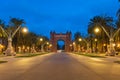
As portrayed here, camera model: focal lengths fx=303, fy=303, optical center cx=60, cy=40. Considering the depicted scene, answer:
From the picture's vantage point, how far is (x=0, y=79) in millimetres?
14562

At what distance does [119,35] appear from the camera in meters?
73.0

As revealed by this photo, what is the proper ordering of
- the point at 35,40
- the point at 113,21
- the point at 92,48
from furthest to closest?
the point at 35,40 → the point at 92,48 → the point at 113,21

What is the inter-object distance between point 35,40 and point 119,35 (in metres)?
77.4

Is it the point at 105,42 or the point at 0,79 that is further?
the point at 105,42

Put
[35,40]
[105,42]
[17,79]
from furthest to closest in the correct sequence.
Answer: [35,40]
[105,42]
[17,79]

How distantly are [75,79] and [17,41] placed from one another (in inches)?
3354

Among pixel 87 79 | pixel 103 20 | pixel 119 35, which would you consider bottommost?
pixel 87 79

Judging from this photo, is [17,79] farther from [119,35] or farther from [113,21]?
[113,21]

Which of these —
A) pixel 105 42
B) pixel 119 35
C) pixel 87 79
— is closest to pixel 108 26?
pixel 105 42

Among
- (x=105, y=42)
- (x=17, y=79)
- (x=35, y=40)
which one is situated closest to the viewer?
(x=17, y=79)

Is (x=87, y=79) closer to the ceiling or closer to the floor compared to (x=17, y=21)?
closer to the floor

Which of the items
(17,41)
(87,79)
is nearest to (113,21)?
(17,41)

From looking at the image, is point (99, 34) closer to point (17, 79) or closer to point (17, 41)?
point (17, 41)

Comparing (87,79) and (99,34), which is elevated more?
Answer: (99,34)
